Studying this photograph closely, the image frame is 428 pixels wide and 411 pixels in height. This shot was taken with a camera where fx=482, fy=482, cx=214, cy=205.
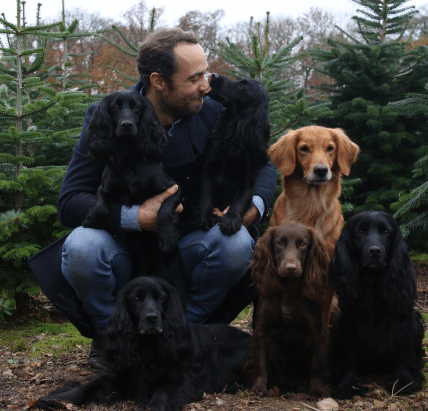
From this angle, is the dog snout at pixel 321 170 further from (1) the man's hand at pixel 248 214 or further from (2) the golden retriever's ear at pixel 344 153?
(1) the man's hand at pixel 248 214

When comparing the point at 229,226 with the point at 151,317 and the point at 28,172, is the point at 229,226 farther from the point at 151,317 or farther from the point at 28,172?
the point at 28,172

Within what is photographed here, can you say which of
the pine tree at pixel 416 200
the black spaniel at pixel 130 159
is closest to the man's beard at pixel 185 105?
the black spaniel at pixel 130 159

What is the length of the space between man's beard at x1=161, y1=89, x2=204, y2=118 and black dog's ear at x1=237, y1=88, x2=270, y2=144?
0.31 metres

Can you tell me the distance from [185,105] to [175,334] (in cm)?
147

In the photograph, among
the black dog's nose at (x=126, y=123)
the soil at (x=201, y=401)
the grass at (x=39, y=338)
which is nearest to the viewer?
the soil at (x=201, y=401)

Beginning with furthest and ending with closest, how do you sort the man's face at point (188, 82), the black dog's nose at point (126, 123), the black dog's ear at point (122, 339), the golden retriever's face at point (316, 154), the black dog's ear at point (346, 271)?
the golden retriever's face at point (316, 154), the man's face at point (188, 82), the black dog's nose at point (126, 123), the black dog's ear at point (346, 271), the black dog's ear at point (122, 339)

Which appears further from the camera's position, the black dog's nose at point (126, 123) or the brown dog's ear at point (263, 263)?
the black dog's nose at point (126, 123)

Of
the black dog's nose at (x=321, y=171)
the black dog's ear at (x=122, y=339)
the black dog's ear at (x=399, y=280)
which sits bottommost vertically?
the black dog's ear at (x=122, y=339)

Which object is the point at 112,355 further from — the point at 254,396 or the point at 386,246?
the point at 386,246

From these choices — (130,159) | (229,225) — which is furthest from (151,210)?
(229,225)

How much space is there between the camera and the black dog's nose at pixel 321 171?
314 centimetres

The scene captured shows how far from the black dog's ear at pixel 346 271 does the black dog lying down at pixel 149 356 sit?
30.1 inches

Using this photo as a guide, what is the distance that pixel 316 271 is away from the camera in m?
2.50

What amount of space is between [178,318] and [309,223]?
4.06 ft
